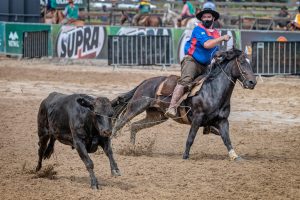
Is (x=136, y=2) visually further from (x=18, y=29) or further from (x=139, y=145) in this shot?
(x=139, y=145)

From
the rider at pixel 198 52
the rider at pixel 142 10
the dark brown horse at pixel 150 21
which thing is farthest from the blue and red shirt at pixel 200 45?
the rider at pixel 142 10

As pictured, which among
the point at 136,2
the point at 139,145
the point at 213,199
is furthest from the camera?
the point at 136,2

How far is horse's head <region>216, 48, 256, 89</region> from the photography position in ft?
38.8

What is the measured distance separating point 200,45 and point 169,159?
1.84 m

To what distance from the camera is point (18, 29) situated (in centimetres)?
2958

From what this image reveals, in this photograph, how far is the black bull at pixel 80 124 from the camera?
9.22 m

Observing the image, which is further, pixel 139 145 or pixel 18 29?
pixel 18 29

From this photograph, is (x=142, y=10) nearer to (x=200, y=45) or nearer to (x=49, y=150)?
(x=200, y=45)

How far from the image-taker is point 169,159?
1175cm

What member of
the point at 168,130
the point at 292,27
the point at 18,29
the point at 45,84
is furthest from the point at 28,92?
the point at 292,27

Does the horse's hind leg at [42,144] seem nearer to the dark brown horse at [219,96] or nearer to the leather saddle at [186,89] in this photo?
the dark brown horse at [219,96]

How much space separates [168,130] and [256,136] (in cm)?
178

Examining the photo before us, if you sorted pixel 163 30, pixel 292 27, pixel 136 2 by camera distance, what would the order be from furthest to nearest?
1. pixel 136 2
2. pixel 292 27
3. pixel 163 30

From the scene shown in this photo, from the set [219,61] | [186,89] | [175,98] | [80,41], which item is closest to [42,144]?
[175,98]
